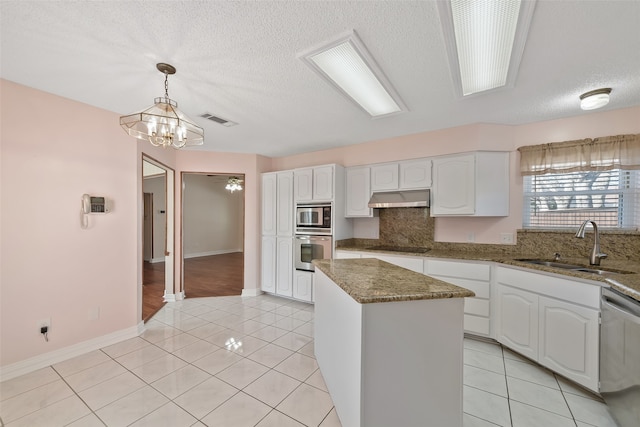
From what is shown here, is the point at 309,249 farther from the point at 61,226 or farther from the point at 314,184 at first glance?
the point at 61,226

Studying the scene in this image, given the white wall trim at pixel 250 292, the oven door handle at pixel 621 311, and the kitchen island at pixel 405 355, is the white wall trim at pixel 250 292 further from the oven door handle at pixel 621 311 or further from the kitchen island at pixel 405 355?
the oven door handle at pixel 621 311

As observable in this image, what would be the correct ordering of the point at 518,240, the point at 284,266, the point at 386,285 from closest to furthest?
the point at 386,285 → the point at 518,240 → the point at 284,266

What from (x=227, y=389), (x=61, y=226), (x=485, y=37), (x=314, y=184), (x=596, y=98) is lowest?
(x=227, y=389)

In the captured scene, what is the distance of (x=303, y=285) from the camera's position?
3.90 meters

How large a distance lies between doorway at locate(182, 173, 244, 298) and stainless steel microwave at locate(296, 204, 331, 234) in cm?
224

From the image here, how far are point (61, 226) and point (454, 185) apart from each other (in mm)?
4140

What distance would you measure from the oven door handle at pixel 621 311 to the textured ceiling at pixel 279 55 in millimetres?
1676

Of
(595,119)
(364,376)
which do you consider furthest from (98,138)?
(595,119)

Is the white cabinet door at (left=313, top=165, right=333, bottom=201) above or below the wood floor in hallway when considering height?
above

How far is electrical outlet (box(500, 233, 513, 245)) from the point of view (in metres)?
2.93

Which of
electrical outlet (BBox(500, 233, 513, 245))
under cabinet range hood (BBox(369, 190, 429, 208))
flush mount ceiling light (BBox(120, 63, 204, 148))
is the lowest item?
electrical outlet (BBox(500, 233, 513, 245))

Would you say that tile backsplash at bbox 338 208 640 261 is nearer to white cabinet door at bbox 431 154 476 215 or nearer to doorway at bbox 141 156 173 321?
white cabinet door at bbox 431 154 476 215

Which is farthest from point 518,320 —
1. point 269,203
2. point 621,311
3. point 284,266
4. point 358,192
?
point 269,203

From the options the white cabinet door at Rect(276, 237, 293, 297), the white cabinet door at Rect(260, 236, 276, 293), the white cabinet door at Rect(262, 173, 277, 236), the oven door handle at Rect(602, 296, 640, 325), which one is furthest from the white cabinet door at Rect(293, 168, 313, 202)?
the oven door handle at Rect(602, 296, 640, 325)
